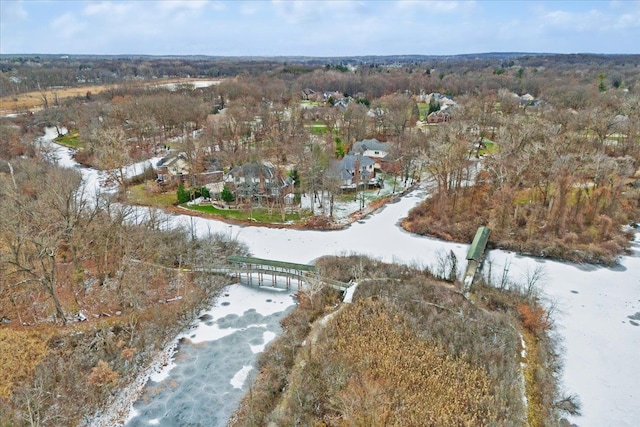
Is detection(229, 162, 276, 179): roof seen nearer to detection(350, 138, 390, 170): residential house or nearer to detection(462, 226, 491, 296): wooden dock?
detection(350, 138, 390, 170): residential house

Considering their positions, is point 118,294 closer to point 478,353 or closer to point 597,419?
point 478,353

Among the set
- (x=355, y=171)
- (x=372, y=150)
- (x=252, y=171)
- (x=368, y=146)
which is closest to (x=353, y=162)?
(x=355, y=171)

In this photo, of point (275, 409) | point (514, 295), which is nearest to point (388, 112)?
point (514, 295)

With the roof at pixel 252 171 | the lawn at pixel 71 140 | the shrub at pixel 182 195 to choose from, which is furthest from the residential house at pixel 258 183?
the lawn at pixel 71 140

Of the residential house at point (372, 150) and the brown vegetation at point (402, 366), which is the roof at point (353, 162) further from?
the brown vegetation at point (402, 366)

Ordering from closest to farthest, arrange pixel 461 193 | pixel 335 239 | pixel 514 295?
pixel 514 295 → pixel 335 239 → pixel 461 193

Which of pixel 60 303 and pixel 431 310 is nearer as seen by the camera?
pixel 431 310
